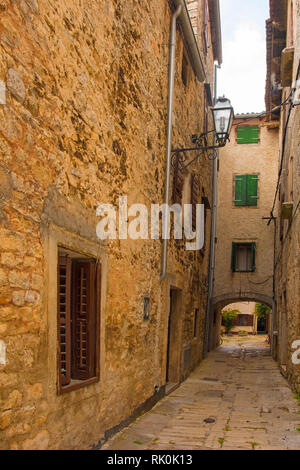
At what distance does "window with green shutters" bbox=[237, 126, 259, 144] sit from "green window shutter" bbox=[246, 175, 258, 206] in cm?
145

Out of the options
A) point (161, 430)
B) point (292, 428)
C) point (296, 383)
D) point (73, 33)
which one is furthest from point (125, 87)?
point (296, 383)

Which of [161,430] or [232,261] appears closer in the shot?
[161,430]

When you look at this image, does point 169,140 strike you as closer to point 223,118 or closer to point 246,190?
point 223,118

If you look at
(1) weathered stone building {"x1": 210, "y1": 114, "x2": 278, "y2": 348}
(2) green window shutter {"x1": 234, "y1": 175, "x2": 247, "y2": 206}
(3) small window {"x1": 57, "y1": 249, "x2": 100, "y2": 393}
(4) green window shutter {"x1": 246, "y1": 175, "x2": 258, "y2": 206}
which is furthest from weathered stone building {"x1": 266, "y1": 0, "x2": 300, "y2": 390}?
(3) small window {"x1": 57, "y1": 249, "x2": 100, "y2": 393}

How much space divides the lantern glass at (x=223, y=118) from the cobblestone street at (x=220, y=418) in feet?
13.3

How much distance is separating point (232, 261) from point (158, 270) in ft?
30.6

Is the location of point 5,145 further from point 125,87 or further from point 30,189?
point 125,87

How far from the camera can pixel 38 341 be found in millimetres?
3068

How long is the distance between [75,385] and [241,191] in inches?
520

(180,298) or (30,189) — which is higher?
(30,189)

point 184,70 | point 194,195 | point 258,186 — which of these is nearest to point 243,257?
point 258,186

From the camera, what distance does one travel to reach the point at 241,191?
15.9m

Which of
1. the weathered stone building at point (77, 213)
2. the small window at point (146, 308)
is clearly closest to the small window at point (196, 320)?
the weathered stone building at point (77, 213)

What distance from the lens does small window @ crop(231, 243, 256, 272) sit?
15273 millimetres
